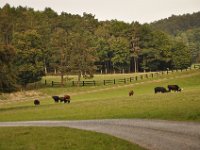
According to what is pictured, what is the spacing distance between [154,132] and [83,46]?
73.3m

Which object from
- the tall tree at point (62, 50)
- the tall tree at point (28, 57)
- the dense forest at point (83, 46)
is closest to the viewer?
the tall tree at point (28, 57)

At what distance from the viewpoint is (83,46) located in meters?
93.1

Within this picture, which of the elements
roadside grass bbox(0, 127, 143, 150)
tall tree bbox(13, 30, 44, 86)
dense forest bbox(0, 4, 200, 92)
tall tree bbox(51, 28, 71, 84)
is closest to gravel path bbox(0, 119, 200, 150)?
roadside grass bbox(0, 127, 143, 150)

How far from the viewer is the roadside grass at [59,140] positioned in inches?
675

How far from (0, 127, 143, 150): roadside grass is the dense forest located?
62094 mm

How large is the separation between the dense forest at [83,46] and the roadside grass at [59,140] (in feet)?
204

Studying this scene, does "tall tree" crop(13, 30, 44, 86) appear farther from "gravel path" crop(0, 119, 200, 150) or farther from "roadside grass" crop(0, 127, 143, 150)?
"roadside grass" crop(0, 127, 143, 150)

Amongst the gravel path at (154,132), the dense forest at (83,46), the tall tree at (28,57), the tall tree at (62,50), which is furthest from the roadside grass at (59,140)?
the tall tree at (62,50)

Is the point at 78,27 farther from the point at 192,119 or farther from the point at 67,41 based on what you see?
the point at 192,119

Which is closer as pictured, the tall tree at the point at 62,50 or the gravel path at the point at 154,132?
the gravel path at the point at 154,132

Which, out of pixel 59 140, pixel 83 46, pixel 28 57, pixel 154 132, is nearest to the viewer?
pixel 59 140

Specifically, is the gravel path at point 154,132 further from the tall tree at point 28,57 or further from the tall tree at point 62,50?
the tall tree at point 62,50

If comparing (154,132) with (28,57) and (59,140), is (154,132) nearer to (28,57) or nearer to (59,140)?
(59,140)

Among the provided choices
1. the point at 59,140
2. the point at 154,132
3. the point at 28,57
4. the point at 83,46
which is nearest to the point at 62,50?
the point at 83,46
